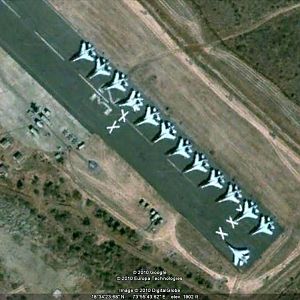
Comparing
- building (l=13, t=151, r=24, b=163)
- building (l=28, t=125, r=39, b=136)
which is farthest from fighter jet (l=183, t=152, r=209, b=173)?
building (l=13, t=151, r=24, b=163)

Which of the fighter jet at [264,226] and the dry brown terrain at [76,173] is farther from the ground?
the fighter jet at [264,226]

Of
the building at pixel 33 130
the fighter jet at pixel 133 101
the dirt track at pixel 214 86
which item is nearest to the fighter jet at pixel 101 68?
the fighter jet at pixel 133 101

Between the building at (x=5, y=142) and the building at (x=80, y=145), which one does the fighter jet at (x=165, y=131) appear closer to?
the building at (x=80, y=145)

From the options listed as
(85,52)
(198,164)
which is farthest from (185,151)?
(85,52)

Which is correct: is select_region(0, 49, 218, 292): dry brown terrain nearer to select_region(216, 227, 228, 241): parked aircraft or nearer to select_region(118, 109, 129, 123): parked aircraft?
select_region(118, 109, 129, 123): parked aircraft

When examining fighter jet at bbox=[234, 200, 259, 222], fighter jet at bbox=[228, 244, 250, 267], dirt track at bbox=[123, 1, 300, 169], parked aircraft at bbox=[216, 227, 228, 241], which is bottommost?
fighter jet at bbox=[228, 244, 250, 267]

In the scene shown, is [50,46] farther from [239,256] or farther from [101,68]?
[239,256]

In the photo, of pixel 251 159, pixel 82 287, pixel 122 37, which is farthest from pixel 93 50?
pixel 82 287
